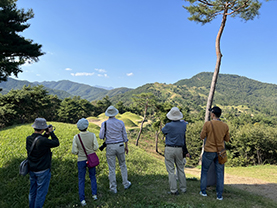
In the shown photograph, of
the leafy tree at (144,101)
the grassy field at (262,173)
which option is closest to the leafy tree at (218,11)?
the grassy field at (262,173)

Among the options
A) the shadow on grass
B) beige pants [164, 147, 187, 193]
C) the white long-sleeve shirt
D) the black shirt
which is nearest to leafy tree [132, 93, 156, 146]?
the shadow on grass

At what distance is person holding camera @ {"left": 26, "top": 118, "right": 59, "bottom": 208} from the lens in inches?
135

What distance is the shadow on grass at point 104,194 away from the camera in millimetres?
3883

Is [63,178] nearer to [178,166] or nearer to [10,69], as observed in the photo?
[178,166]

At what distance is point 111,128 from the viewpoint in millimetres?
4617

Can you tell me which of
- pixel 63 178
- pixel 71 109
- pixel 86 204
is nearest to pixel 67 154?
pixel 63 178

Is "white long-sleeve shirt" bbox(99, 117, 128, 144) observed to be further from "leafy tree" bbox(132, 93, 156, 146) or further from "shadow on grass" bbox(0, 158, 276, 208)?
"leafy tree" bbox(132, 93, 156, 146)

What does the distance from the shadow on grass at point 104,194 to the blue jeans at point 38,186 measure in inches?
37.7

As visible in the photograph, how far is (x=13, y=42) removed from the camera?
392 inches

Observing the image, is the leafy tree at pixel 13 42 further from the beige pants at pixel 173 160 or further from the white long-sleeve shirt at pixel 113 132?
the beige pants at pixel 173 160

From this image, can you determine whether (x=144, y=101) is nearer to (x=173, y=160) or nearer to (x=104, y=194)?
(x=104, y=194)

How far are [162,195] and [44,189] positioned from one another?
10.0 ft

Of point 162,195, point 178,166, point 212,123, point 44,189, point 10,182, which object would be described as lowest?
point 10,182

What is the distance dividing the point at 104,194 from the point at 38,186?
74.9 inches
